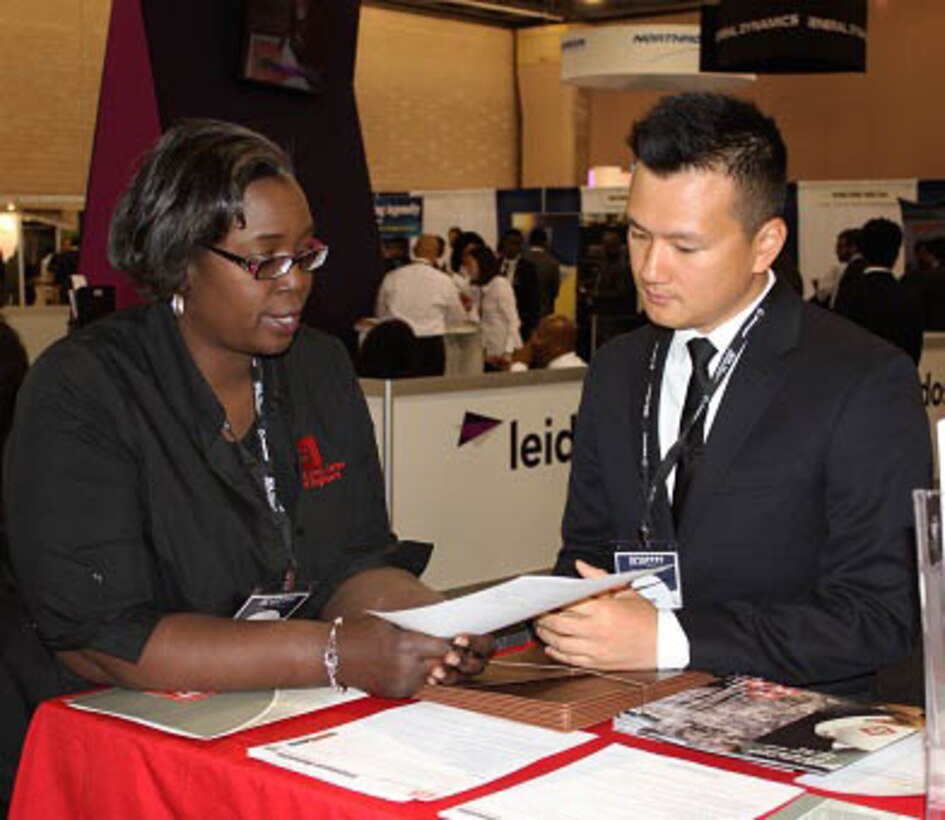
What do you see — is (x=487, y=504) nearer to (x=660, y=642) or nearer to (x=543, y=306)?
(x=660, y=642)

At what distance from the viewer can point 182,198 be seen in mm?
1938

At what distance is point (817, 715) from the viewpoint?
1.63 meters

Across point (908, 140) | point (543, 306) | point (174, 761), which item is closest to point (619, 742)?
point (174, 761)

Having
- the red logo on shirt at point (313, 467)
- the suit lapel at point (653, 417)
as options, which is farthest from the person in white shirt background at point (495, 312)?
the red logo on shirt at point (313, 467)

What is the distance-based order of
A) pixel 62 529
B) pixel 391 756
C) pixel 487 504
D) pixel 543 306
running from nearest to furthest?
pixel 391 756
pixel 62 529
pixel 487 504
pixel 543 306

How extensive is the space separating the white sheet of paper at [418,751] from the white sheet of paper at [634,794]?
0.06 metres

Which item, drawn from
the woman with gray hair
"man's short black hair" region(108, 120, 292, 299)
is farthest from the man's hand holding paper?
"man's short black hair" region(108, 120, 292, 299)

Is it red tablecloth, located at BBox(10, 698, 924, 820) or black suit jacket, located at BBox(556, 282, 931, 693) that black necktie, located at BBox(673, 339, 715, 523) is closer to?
black suit jacket, located at BBox(556, 282, 931, 693)

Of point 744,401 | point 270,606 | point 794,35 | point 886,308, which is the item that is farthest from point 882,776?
point 794,35

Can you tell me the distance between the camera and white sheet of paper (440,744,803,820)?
137 cm

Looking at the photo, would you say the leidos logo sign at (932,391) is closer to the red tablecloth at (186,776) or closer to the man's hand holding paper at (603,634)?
the man's hand holding paper at (603,634)

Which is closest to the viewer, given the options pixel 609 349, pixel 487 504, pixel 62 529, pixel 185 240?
pixel 62 529

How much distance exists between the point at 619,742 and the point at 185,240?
90 centimetres

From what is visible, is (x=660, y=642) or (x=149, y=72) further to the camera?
(x=149, y=72)
